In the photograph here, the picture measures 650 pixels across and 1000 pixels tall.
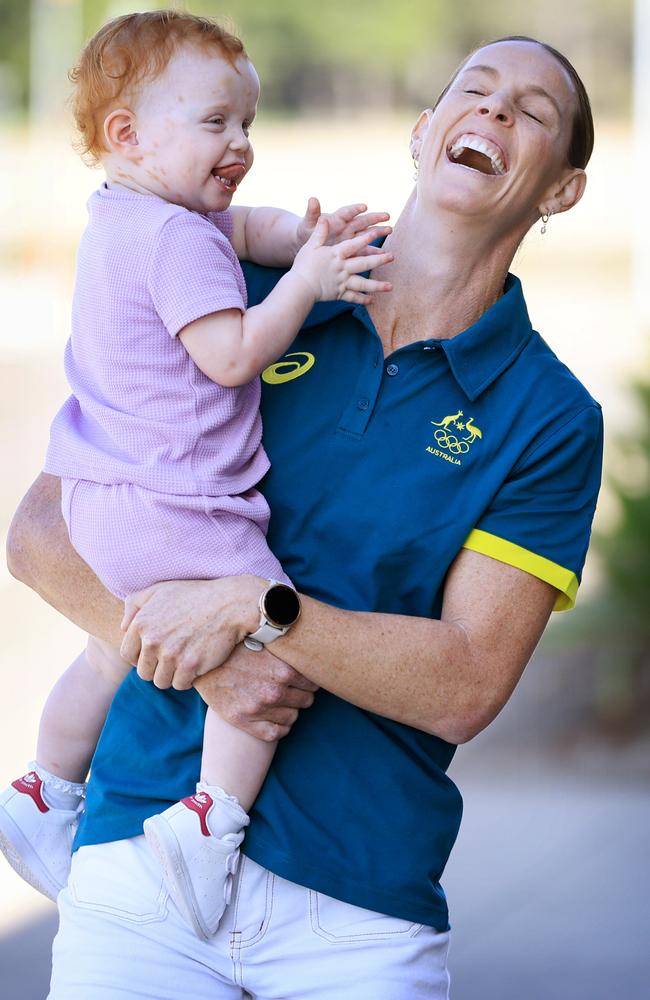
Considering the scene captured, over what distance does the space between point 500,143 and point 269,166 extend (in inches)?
1188

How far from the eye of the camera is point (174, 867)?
7.16 ft

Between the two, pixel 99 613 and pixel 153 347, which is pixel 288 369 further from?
pixel 99 613

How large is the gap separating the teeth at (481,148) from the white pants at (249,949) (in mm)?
1232

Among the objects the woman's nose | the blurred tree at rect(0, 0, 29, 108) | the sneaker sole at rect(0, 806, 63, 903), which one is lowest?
the blurred tree at rect(0, 0, 29, 108)

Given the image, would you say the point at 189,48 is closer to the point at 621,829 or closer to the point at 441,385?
the point at 441,385

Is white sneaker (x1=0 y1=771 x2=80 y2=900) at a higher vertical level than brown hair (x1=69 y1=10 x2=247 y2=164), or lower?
lower

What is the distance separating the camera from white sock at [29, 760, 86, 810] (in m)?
2.63

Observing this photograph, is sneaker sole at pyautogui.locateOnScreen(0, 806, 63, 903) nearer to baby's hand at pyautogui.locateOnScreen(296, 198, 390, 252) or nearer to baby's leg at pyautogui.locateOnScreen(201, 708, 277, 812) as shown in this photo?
baby's leg at pyautogui.locateOnScreen(201, 708, 277, 812)

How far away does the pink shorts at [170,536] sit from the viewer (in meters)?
2.26

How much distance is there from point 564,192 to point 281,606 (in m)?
0.99

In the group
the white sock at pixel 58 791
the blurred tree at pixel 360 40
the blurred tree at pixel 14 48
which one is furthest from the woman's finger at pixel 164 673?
the blurred tree at pixel 14 48

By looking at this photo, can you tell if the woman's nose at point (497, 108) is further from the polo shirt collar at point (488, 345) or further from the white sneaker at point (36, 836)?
the white sneaker at point (36, 836)

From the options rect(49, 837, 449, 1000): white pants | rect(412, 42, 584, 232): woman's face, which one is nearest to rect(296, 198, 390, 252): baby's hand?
rect(412, 42, 584, 232): woman's face

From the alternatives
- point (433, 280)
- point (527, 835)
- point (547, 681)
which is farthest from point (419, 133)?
point (547, 681)
